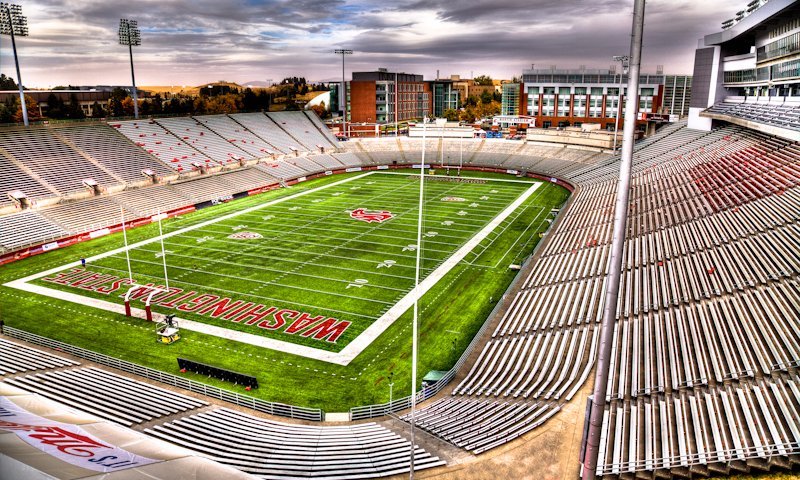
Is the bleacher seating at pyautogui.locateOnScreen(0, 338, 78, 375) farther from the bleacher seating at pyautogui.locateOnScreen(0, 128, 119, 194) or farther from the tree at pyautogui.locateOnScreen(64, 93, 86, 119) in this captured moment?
the tree at pyautogui.locateOnScreen(64, 93, 86, 119)

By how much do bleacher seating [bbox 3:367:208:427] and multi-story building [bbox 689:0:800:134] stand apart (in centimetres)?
3855

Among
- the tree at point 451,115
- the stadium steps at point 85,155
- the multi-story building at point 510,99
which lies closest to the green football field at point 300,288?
the stadium steps at point 85,155

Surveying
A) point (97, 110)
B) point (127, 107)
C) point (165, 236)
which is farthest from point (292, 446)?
point (97, 110)

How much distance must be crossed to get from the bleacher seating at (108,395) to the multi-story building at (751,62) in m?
38.6

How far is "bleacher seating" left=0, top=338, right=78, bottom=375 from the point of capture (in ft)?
64.7

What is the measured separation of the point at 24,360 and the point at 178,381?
21.4 ft

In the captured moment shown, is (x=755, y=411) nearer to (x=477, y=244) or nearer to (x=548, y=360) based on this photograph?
(x=548, y=360)

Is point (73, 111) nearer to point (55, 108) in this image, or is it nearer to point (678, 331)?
point (55, 108)

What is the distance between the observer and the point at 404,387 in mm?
20297

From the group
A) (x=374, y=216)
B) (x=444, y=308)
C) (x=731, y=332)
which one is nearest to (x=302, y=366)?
(x=444, y=308)

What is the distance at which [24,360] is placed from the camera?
20.5m

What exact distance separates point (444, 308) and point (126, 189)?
3790 centimetres

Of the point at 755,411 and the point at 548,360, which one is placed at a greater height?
the point at 755,411

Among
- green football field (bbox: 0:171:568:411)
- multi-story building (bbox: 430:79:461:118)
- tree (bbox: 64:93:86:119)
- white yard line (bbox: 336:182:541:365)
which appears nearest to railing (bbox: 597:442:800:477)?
white yard line (bbox: 336:182:541:365)
